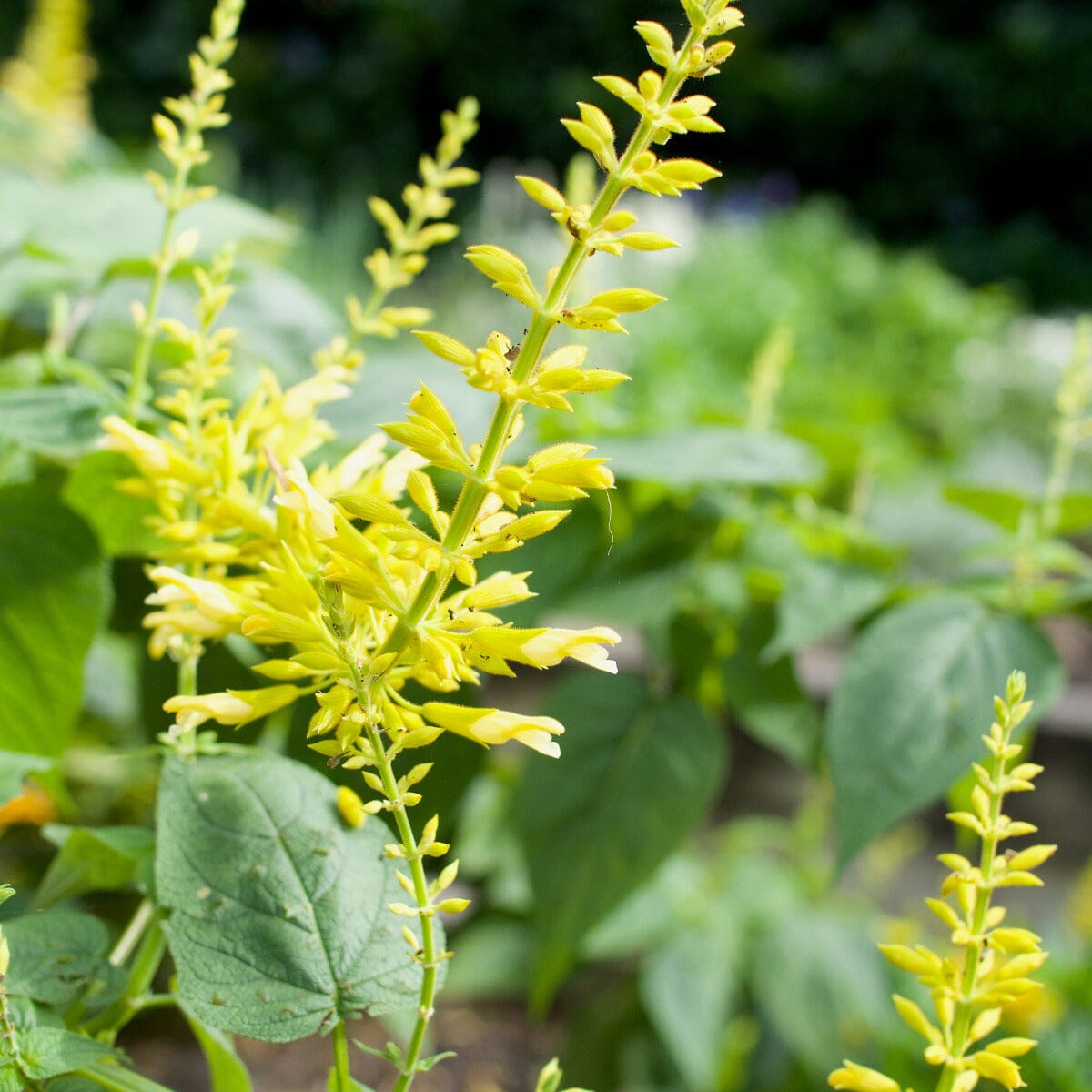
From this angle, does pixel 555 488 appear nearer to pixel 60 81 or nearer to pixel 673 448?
pixel 673 448

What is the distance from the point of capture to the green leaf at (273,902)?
0.24 m

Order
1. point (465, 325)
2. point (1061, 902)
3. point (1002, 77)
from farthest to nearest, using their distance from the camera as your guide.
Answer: point (1002, 77) < point (465, 325) < point (1061, 902)

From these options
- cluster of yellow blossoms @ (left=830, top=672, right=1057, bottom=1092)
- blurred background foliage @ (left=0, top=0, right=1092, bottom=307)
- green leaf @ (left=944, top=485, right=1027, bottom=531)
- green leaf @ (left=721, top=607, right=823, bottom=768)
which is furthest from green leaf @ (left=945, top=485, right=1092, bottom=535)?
blurred background foliage @ (left=0, top=0, right=1092, bottom=307)

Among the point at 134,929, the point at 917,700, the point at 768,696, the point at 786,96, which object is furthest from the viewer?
the point at 786,96

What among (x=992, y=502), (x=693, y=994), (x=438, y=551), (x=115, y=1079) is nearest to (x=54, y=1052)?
(x=115, y=1079)


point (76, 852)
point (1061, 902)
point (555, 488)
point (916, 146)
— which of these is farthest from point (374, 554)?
point (916, 146)

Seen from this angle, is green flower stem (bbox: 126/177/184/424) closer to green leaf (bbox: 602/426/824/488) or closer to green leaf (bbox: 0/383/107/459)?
green leaf (bbox: 0/383/107/459)

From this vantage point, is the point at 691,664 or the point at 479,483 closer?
Result: the point at 479,483

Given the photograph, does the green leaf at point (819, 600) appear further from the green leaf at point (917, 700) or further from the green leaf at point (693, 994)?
the green leaf at point (693, 994)

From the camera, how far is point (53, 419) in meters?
0.38

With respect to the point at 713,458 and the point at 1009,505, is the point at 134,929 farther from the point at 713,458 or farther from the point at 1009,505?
the point at 1009,505

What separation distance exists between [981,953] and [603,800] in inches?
11.3

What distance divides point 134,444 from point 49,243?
0.87ft

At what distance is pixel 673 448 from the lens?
1.71 feet
